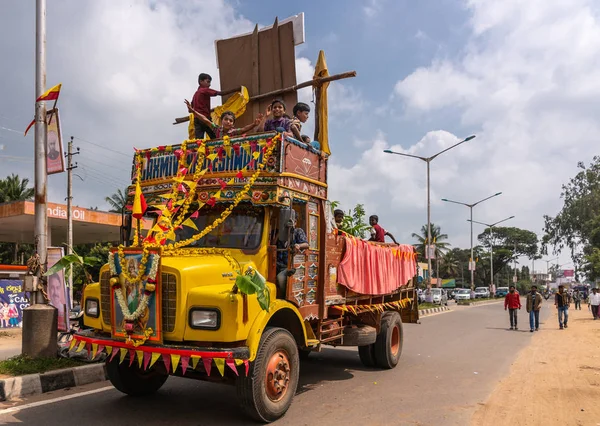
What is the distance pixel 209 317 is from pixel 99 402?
7.50 ft

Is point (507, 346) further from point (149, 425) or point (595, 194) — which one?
point (595, 194)

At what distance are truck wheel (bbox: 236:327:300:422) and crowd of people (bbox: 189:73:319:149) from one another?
2.38 metres

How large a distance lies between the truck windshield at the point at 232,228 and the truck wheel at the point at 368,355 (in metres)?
3.79

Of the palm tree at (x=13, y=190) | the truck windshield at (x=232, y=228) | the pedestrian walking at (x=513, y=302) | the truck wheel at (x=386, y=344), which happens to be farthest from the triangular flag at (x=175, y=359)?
the palm tree at (x=13, y=190)

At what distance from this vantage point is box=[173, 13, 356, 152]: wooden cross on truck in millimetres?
8492

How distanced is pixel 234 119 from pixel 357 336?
11.7 ft

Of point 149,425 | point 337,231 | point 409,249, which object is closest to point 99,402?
point 149,425

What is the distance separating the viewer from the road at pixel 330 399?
207 inches

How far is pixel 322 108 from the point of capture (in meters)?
7.57

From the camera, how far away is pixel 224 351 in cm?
442

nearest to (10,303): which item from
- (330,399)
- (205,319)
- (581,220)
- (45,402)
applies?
(45,402)

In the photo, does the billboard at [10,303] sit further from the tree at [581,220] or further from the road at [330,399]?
the tree at [581,220]

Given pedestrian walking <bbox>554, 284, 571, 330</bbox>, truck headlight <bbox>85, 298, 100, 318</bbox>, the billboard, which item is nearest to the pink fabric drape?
truck headlight <bbox>85, 298, 100, 318</bbox>

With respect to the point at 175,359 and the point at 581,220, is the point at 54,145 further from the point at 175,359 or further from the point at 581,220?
the point at 581,220
